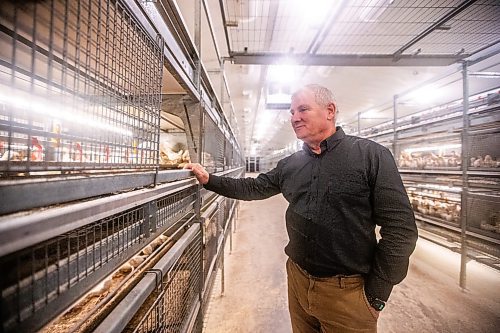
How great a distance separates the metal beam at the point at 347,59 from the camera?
2979mm

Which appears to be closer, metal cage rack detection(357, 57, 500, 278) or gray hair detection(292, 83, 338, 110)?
gray hair detection(292, 83, 338, 110)

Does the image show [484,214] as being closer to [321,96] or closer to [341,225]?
[341,225]

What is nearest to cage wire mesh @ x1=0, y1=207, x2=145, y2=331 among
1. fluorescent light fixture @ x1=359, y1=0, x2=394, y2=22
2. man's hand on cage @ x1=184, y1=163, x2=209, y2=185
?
man's hand on cage @ x1=184, y1=163, x2=209, y2=185

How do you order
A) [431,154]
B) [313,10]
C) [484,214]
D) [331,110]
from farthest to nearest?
[431,154] → [484,214] → [313,10] → [331,110]

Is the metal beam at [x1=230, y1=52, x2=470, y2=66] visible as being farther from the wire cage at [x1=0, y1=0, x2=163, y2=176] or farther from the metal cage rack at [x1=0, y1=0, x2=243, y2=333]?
the wire cage at [x1=0, y1=0, x2=163, y2=176]

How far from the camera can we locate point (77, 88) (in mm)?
498

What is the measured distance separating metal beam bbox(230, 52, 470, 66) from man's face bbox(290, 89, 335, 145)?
6.01 feet

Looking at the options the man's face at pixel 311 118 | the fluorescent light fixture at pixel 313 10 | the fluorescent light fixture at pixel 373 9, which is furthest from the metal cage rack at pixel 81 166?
the fluorescent light fixture at pixel 373 9

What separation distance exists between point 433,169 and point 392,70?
2.19m

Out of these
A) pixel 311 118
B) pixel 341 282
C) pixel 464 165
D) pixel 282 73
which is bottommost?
pixel 341 282

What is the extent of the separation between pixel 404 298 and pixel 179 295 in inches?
94.0

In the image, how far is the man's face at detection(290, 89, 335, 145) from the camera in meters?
1.37

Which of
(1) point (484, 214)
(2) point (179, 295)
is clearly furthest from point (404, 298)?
(2) point (179, 295)

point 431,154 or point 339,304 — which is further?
point 431,154
